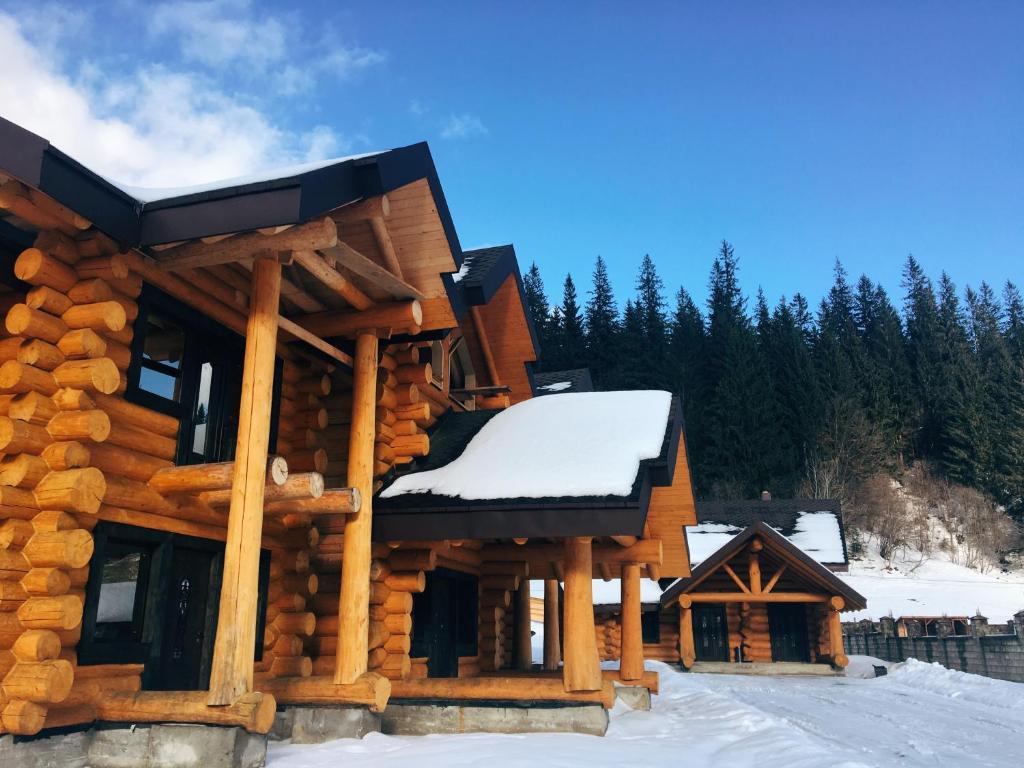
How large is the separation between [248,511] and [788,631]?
23754 mm

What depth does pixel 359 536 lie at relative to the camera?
863 cm

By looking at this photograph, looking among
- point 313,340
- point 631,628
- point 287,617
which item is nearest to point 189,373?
point 313,340

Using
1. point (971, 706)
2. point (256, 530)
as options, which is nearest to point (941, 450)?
point (971, 706)

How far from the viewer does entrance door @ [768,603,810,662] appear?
26000mm

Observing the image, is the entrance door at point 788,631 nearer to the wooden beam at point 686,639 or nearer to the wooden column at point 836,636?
the wooden column at point 836,636

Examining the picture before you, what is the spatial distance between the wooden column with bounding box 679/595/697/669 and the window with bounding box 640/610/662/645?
154 cm

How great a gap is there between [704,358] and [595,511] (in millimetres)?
54859

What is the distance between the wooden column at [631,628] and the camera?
39.6ft

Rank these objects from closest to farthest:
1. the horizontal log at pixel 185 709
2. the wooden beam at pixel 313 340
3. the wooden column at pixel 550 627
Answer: the horizontal log at pixel 185 709 → the wooden beam at pixel 313 340 → the wooden column at pixel 550 627

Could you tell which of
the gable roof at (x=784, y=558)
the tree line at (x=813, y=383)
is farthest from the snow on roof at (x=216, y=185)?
the tree line at (x=813, y=383)

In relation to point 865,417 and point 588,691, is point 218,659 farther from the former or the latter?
point 865,417

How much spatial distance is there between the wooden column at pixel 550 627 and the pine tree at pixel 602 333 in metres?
43.0

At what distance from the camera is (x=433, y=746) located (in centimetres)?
761

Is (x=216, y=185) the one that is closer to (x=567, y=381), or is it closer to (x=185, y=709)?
(x=185, y=709)
